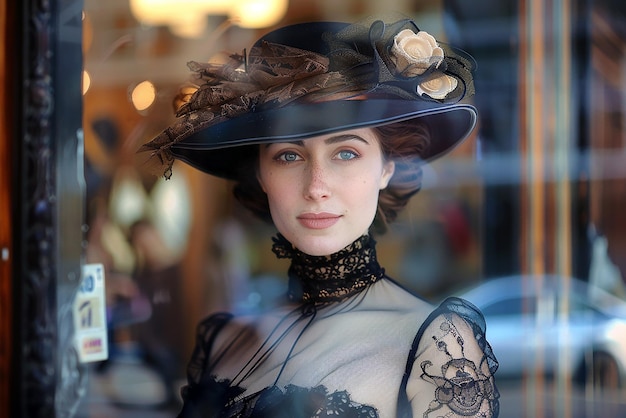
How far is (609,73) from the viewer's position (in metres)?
2.81

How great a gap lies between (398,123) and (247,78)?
0.94 ft

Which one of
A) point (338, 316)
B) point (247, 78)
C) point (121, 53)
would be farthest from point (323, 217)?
point (121, 53)

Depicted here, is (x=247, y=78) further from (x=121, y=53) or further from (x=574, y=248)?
(x=574, y=248)

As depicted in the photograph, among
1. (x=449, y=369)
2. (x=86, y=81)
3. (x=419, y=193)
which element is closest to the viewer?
(x=449, y=369)

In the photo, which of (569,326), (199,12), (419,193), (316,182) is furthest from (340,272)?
(569,326)

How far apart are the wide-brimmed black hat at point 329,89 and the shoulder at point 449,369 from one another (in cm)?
35

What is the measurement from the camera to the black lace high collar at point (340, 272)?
119 centimetres

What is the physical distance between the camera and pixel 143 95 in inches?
66.0

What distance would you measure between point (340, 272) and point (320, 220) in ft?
0.32

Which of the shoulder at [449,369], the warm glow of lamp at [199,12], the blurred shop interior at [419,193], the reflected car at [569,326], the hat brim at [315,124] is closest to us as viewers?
the shoulder at [449,369]

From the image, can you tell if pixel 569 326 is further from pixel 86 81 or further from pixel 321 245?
pixel 86 81

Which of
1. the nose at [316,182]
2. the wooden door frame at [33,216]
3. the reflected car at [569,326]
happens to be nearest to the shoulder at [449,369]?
the nose at [316,182]

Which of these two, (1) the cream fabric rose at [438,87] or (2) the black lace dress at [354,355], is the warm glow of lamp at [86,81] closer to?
(2) the black lace dress at [354,355]

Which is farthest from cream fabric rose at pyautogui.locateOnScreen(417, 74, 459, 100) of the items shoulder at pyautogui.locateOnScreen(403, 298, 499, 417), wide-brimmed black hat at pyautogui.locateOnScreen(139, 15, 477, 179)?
shoulder at pyautogui.locateOnScreen(403, 298, 499, 417)
